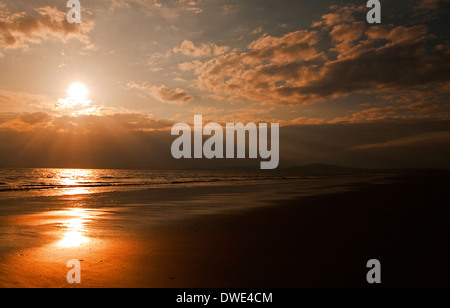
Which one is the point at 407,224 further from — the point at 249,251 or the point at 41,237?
the point at 41,237

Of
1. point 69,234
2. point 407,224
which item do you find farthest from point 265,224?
point 69,234

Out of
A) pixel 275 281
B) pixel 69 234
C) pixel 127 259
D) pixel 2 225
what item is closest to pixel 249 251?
pixel 275 281

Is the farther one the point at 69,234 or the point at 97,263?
the point at 69,234

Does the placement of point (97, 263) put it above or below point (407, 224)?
below

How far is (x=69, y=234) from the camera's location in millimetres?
10820

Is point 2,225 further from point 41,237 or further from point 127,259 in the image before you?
point 127,259

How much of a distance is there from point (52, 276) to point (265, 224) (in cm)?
853

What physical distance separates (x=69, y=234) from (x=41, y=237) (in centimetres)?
87

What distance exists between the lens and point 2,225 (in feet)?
41.6
